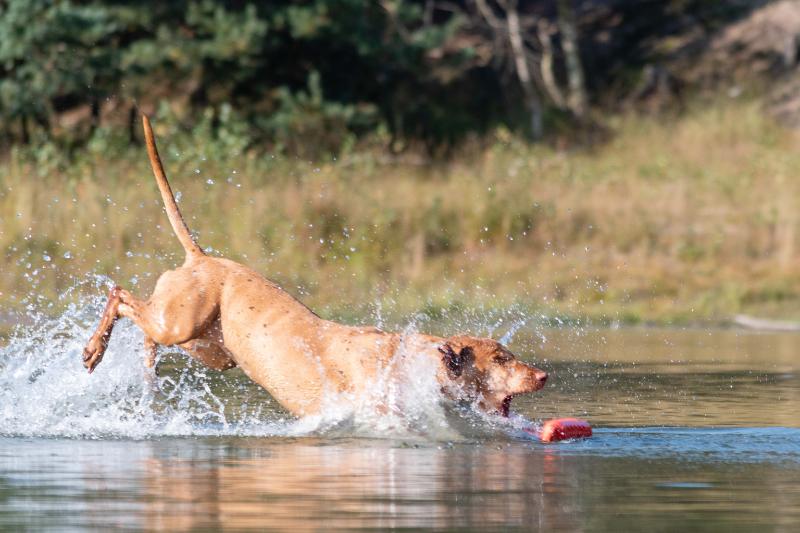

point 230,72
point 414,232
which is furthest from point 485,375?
point 230,72

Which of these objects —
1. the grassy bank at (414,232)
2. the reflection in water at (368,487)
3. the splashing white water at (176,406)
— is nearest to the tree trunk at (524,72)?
the grassy bank at (414,232)

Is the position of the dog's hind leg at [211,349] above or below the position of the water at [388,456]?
above

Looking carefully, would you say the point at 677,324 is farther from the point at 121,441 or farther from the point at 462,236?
the point at 121,441

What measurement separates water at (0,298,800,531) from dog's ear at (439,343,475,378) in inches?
7.1

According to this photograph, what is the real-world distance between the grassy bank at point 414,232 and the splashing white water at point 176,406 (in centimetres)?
622

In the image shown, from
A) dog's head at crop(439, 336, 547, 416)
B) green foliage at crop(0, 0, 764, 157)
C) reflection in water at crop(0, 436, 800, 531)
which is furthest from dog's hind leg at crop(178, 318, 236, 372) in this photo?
green foliage at crop(0, 0, 764, 157)

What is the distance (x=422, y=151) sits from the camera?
2405cm

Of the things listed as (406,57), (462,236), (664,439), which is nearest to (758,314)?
(462,236)

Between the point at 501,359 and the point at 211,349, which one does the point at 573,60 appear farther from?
the point at 501,359

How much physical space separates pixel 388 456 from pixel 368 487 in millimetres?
1077

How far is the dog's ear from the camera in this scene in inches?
326

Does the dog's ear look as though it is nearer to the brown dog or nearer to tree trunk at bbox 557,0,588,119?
the brown dog

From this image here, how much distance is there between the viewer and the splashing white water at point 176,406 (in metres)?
8.36

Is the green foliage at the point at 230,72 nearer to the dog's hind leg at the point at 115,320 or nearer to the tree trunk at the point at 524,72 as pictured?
the tree trunk at the point at 524,72
